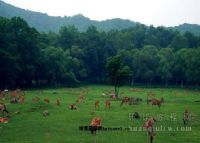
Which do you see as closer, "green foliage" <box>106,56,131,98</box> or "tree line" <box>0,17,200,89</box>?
"green foliage" <box>106,56,131,98</box>

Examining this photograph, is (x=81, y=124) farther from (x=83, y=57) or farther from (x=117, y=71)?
(x=83, y=57)

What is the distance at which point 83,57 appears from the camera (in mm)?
135375

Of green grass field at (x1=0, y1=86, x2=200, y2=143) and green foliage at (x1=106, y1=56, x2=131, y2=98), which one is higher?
green foliage at (x1=106, y1=56, x2=131, y2=98)

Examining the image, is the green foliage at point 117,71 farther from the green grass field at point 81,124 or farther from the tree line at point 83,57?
the green grass field at point 81,124

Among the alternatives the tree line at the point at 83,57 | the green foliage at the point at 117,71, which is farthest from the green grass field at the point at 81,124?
the tree line at the point at 83,57

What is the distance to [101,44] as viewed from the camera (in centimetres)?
14638

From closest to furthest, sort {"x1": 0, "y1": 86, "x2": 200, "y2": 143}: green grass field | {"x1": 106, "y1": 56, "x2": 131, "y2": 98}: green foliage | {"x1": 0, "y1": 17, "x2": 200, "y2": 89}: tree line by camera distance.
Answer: {"x1": 0, "y1": 86, "x2": 200, "y2": 143}: green grass field
{"x1": 106, "y1": 56, "x2": 131, "y2": 98}: green foliage
{"x1": 0, "y1": 17, "x2": 200, "y2": 89}: tree line

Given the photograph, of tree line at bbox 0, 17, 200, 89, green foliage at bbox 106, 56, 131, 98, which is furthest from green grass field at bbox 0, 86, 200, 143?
tree line at bbox 0, 17, 200, 89

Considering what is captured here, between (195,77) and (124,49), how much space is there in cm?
3705

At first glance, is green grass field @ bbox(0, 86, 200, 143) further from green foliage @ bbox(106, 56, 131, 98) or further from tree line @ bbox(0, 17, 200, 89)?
tree line @ bbox(0, 17, 200, 89)

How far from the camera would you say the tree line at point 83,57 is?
98.3m

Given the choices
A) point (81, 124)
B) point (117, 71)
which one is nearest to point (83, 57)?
point (117, 71)

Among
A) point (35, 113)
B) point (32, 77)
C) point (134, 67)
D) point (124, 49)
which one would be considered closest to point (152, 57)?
point (134, 67)

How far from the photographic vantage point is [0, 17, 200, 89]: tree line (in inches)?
3871
